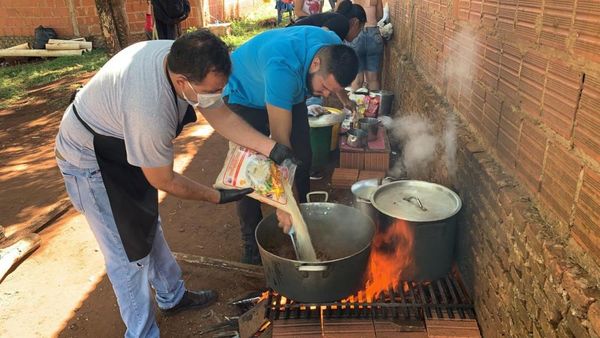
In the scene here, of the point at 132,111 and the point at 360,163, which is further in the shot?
the point at 360,163

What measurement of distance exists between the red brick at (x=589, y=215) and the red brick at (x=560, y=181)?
0.06 meters

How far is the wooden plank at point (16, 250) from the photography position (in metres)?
3.76

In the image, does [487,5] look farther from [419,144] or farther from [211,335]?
[211,335]

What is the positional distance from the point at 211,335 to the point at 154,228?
0.91 metres

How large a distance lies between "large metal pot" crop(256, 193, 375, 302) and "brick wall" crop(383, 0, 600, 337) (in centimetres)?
73

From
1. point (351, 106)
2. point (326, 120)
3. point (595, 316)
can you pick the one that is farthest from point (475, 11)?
point (326, 120)

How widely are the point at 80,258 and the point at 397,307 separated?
2914 mm

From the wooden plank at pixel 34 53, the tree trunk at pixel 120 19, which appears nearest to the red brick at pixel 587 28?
the tree trunk at pixel 120 19

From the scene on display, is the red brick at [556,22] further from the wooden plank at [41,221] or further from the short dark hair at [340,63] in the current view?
the wooden plank at [41,221]

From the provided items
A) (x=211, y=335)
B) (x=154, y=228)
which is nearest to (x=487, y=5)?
(x=154, y=228)

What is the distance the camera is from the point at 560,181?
6.09ft

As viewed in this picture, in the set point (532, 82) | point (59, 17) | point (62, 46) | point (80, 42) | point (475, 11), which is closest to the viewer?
point (532, 82)

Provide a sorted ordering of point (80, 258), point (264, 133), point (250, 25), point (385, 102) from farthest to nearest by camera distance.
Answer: point (250, 25), point (385, 102), point (80, 258), point (264, 133)

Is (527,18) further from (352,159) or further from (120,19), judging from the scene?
(120,19)
